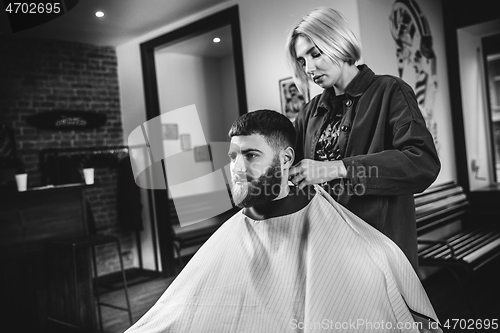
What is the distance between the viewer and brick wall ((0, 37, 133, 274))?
16.4 ft

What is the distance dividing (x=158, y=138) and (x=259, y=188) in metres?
4.75

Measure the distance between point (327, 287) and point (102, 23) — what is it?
13.9 ft

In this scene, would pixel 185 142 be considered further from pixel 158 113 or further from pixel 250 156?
pixel 250 156

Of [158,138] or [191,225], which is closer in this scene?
[191,225]

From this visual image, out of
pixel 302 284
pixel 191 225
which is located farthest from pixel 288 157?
pixel 191 225

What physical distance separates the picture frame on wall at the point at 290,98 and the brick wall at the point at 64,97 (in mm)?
2729

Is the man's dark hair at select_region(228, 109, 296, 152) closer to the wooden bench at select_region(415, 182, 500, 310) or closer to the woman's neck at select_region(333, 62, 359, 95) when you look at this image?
the woman's neck at select_region(333, 62, 359, 95)

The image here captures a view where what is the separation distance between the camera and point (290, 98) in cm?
384

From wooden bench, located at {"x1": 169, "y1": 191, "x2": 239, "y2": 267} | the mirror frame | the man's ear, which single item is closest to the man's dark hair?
the man's ear

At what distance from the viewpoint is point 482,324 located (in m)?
3.18

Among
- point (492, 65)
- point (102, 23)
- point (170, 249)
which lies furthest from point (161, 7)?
point (492, 65)

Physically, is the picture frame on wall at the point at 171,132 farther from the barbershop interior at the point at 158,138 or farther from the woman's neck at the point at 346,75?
the woman's neck at the point at 346,75

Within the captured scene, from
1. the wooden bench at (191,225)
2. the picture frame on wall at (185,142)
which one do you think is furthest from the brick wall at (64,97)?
the picture frame on wall at (185,142)

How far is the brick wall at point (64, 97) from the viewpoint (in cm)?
499
